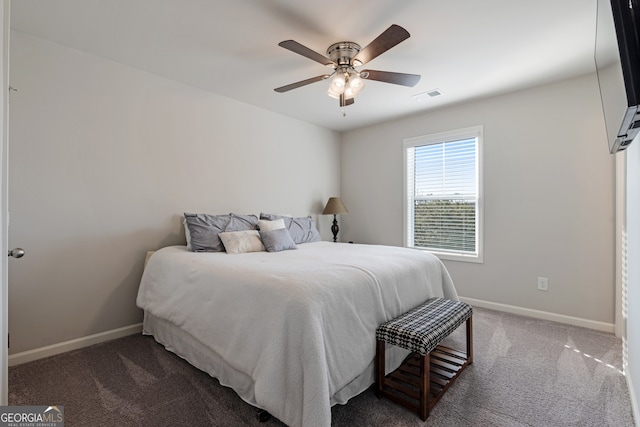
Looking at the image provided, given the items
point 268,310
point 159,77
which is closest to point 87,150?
point 159,77

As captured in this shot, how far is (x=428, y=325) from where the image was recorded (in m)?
1.77

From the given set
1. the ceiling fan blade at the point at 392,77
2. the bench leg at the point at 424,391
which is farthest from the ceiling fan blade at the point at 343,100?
the bench leg at the point at 424,391

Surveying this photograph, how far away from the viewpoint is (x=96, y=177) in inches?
100

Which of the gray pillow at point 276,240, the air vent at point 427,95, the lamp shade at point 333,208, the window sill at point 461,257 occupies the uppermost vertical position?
the air vent at point 427,95

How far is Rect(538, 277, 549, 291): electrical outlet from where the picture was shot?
3095 millimetres

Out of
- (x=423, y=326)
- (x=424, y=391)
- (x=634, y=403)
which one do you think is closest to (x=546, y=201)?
(x=634, y=403)

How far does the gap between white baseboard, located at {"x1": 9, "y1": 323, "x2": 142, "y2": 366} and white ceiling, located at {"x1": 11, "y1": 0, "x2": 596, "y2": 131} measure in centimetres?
240

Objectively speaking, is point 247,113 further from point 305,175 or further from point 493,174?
point 493,174

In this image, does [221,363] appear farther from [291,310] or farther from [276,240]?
[276,240]

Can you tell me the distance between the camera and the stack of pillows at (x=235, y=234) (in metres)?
2.73

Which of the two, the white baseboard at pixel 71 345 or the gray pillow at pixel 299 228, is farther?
the gray pillow at pixel 299 228

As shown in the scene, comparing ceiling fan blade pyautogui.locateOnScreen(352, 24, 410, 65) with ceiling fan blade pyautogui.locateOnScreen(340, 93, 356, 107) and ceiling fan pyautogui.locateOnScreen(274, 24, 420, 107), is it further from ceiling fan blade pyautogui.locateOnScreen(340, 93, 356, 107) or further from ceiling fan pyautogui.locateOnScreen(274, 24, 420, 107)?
ceiling fan blade pyautogui.locateOnScreen(340, 93, 356, 107)

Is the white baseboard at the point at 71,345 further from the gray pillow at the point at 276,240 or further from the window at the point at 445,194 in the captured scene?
the window at the point at 445,194

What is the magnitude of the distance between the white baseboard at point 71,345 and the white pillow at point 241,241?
3.81ft
